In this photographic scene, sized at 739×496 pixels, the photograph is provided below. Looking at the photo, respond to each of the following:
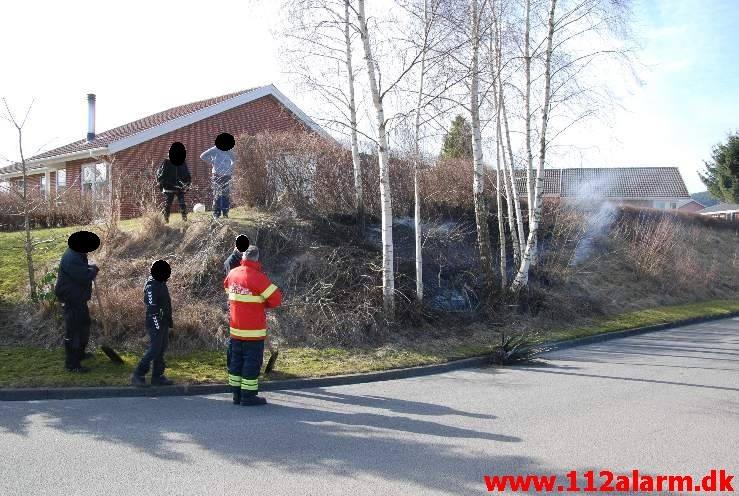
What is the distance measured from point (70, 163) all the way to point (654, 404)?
75.9 ft

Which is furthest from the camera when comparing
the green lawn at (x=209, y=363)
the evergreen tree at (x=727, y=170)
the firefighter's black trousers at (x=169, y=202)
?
the evergreen tree at (x=727, y=170)

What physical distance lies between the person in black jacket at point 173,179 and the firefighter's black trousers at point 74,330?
17.8ft

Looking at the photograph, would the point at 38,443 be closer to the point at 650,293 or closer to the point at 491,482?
the point at 491,482

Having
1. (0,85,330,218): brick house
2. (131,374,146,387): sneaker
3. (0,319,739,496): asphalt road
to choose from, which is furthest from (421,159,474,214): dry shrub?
(131,374,146,387): sneaker

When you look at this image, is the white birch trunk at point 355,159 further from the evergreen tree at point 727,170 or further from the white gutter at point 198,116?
the evergreen tree at point 727,170

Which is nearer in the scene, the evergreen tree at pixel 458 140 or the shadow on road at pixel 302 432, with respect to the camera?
the shadow on road at pixel 302 432

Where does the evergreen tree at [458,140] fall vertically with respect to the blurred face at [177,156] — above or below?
above

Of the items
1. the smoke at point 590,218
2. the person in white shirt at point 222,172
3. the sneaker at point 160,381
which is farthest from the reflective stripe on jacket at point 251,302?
the smoke at point 590,218

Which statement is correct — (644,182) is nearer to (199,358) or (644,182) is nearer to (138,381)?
(199,358)

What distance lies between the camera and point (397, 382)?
8.81 metres

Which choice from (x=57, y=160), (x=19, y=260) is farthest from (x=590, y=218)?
Result: (x=57, y=160)

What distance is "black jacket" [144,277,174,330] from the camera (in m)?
7.56

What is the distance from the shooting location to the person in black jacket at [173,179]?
1324 cm

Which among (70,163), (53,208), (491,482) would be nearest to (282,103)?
(70,163)
